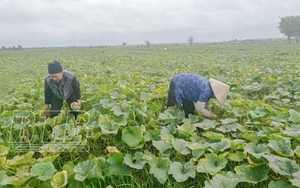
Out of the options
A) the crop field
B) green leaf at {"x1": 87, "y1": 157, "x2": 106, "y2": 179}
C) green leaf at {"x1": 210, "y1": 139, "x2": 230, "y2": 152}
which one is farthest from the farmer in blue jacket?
green leaf at {"x1": 87, "y1": 157, "x2": 106, "y2": 179}

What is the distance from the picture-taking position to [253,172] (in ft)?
7.57

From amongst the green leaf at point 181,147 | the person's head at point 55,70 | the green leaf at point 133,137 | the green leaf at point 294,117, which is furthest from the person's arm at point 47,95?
the green leaf at point 294,117

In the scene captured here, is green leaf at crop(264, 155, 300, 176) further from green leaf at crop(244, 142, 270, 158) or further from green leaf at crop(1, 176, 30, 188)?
green leaf at crop(1, 176, 30, 188)

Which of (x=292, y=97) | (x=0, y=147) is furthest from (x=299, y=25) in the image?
(x=0, y=147)

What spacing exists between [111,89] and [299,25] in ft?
249

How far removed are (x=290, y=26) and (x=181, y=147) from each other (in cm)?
7696

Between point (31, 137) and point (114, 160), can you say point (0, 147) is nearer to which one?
point (31, 137)

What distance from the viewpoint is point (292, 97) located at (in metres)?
5.49

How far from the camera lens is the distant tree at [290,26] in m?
68.7

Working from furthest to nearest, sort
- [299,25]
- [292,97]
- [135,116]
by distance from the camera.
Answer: [299,25]
[292,97]
[135,116]

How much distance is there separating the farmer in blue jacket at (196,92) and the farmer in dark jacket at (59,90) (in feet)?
5.04

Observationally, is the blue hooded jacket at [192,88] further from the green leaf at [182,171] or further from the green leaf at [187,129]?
the green leaf at [182,171]

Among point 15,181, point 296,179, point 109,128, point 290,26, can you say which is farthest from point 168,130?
point 290,26

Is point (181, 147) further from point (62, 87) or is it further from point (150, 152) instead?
point (62, 87)
